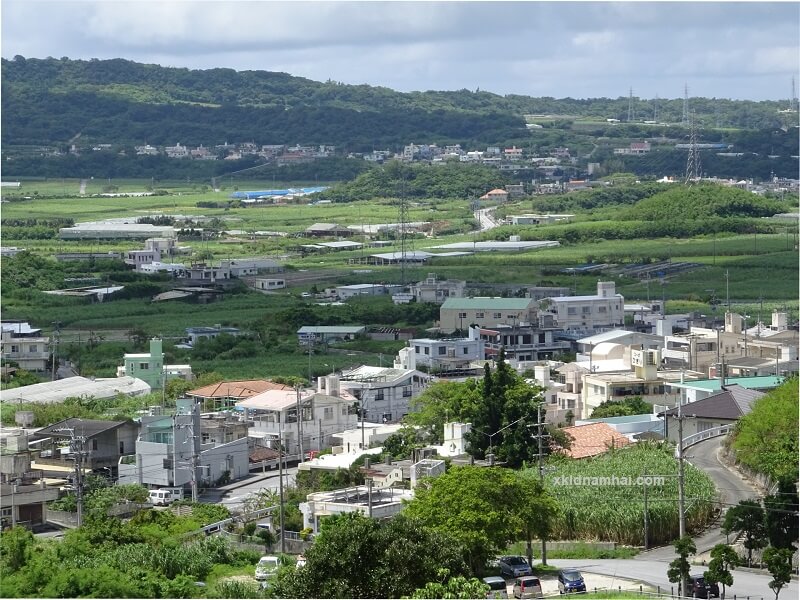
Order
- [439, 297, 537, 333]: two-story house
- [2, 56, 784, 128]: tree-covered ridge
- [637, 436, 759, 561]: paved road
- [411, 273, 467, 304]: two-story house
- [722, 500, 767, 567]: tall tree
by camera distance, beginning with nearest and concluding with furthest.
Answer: [722, 500, 767, 567]: tall tree < [637, 436, 759, 561]: paved road < [439, 297, 537, 333]: two-story house < [411, 273, 467, 304]: two-story house < [2, 56, 784, 128]: tree-covered ridge

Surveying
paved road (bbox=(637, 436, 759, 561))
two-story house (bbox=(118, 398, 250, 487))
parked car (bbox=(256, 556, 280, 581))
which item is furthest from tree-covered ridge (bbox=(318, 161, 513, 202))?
parked car (bbox=(256, 556, 280, 581))

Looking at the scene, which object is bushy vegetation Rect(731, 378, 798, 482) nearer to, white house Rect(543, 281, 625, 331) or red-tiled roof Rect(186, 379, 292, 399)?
red-tiled roof Rect(186, 379, 292, 399)

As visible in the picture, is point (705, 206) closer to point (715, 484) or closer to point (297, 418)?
point (297, 418)

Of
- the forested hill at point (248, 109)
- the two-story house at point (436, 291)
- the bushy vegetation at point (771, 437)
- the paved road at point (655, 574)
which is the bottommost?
the two-story house at point (436, 291)

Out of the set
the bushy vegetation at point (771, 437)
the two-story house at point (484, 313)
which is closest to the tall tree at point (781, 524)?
the bushy vegetation at point (771, 437)

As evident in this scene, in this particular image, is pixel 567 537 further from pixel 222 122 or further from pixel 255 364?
pixel 222 122

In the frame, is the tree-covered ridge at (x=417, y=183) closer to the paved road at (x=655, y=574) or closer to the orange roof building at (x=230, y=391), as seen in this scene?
the orange roof building at (x=230, y=391)
